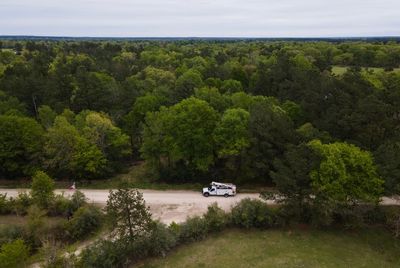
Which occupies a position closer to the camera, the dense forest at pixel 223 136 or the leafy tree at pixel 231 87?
the dense forest at pixel 223 136

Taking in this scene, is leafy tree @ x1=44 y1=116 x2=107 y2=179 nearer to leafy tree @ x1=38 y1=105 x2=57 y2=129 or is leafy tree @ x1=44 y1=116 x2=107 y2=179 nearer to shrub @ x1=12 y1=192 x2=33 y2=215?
leafy tree @ x1=38 y1=105 x2=57 y2=129

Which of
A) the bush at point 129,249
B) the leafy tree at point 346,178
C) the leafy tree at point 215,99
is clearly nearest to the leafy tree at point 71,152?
the bush at point 129,249

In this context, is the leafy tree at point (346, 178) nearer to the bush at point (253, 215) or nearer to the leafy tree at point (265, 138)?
the bush at point (253, 215)

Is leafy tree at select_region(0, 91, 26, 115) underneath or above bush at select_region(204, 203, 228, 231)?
above

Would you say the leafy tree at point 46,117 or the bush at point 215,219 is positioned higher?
the leafy tree at point 46,117

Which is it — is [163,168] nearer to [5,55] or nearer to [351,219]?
[351,219]

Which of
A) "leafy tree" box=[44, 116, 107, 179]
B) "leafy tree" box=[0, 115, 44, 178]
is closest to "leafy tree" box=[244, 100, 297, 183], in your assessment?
"leafy tree" box=[44, 116, 107, 179]

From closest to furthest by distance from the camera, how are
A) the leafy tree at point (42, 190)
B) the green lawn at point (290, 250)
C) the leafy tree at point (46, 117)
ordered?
the green lawn at point (290, 250) → the leafy tree at point (42, 190) → the leafy tree at point (46, 117)

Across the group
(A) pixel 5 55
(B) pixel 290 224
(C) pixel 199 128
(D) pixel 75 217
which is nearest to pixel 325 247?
(B) pixel 290 224
